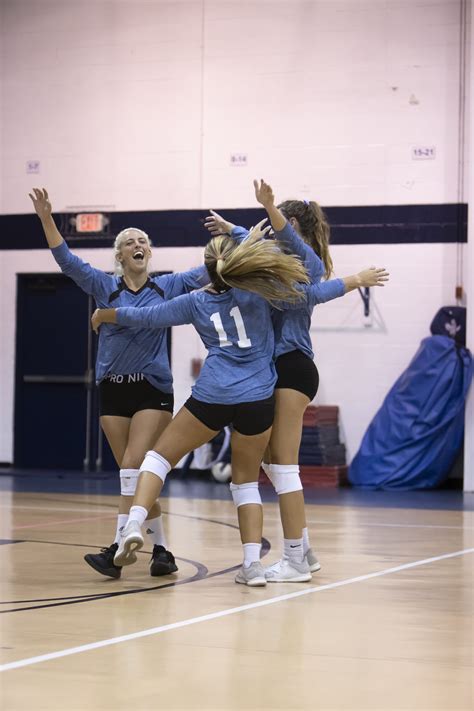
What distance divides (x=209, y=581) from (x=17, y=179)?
10287 millimetres

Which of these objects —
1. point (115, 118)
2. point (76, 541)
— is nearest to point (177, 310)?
point (76, 541)

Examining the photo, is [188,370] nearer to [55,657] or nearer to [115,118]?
[115,118]

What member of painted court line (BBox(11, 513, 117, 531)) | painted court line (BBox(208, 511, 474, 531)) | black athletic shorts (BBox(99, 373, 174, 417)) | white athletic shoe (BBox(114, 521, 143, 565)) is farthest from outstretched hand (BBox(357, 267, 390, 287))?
painted court line (BBox(11, 513, 117, 531))

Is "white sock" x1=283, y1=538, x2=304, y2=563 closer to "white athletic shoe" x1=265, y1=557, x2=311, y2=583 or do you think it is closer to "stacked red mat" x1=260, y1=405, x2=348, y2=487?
"white athletic shoe" x1=265, y1=557, x2=311, y2=583

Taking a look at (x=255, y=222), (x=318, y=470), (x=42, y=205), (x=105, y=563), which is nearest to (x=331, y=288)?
(x=42, y=205)

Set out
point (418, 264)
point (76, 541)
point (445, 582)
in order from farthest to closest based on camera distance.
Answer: point (418, 264) → point (76, 541) → point (445, 582)

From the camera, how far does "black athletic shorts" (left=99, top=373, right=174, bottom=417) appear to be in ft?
19.8

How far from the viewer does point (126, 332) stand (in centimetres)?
606

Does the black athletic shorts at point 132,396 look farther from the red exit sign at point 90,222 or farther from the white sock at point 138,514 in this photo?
the red exit sign at point 90,222

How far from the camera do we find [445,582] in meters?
5.91

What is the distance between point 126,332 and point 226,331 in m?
0.74

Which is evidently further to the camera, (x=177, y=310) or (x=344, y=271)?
(x=344, y=271)

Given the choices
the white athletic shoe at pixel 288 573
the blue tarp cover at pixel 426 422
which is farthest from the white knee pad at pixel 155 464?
the blue tarp cover at pixel 426 422

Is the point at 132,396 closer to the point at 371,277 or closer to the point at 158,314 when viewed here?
the point at 158,314
